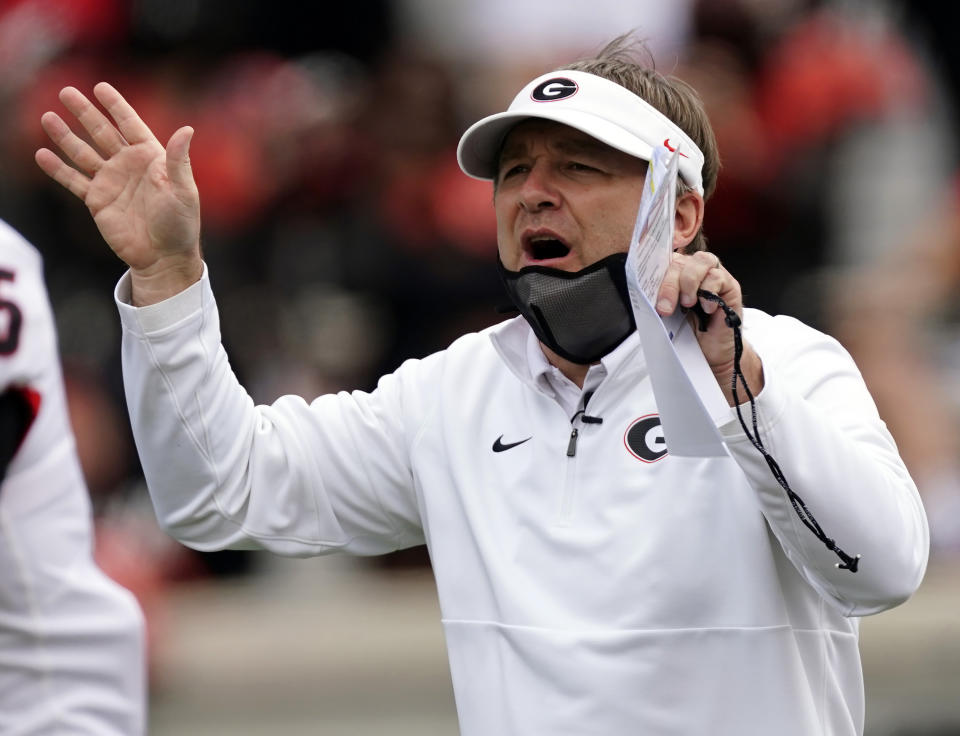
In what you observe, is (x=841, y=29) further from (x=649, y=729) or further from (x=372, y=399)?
(x=649, y=729)

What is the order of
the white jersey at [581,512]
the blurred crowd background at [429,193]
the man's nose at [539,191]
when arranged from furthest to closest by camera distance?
the blurred crowd background at [429,193] < the man's nose at [539,191] < the white jersey at [581,512]

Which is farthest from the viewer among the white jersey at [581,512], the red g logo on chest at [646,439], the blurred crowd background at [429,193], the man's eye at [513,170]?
the blurred crowd background at [429,193]

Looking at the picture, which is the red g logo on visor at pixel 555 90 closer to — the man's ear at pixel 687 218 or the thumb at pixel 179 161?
the man's ear at pixel 687 218

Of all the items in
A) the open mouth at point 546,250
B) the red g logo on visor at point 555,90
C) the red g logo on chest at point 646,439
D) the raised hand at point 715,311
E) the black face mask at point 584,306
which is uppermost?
the red g logo on visor at point 555,90

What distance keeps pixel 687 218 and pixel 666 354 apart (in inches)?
28.3

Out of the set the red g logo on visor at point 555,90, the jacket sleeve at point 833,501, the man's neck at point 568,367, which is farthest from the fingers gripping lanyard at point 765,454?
the red g logo on visor at point 555,90

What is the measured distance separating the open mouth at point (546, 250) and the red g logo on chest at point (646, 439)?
402 mm

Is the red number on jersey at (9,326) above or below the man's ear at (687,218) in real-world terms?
below

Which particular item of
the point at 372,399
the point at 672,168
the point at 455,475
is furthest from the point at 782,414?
the point at 372,399

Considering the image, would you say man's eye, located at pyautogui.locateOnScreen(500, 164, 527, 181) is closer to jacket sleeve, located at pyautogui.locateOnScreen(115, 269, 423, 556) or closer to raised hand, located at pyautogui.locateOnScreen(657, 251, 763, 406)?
jacket sleeve, located at pyautogui.locateOnScreen(115, 269, 423, 556)

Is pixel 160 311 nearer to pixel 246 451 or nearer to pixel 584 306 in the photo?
pixel 246 451

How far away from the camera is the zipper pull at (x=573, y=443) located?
119 inches

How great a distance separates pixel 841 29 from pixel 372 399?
487 cm

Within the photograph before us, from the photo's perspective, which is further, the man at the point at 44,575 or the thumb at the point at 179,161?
the thumb at the point at 179,161
